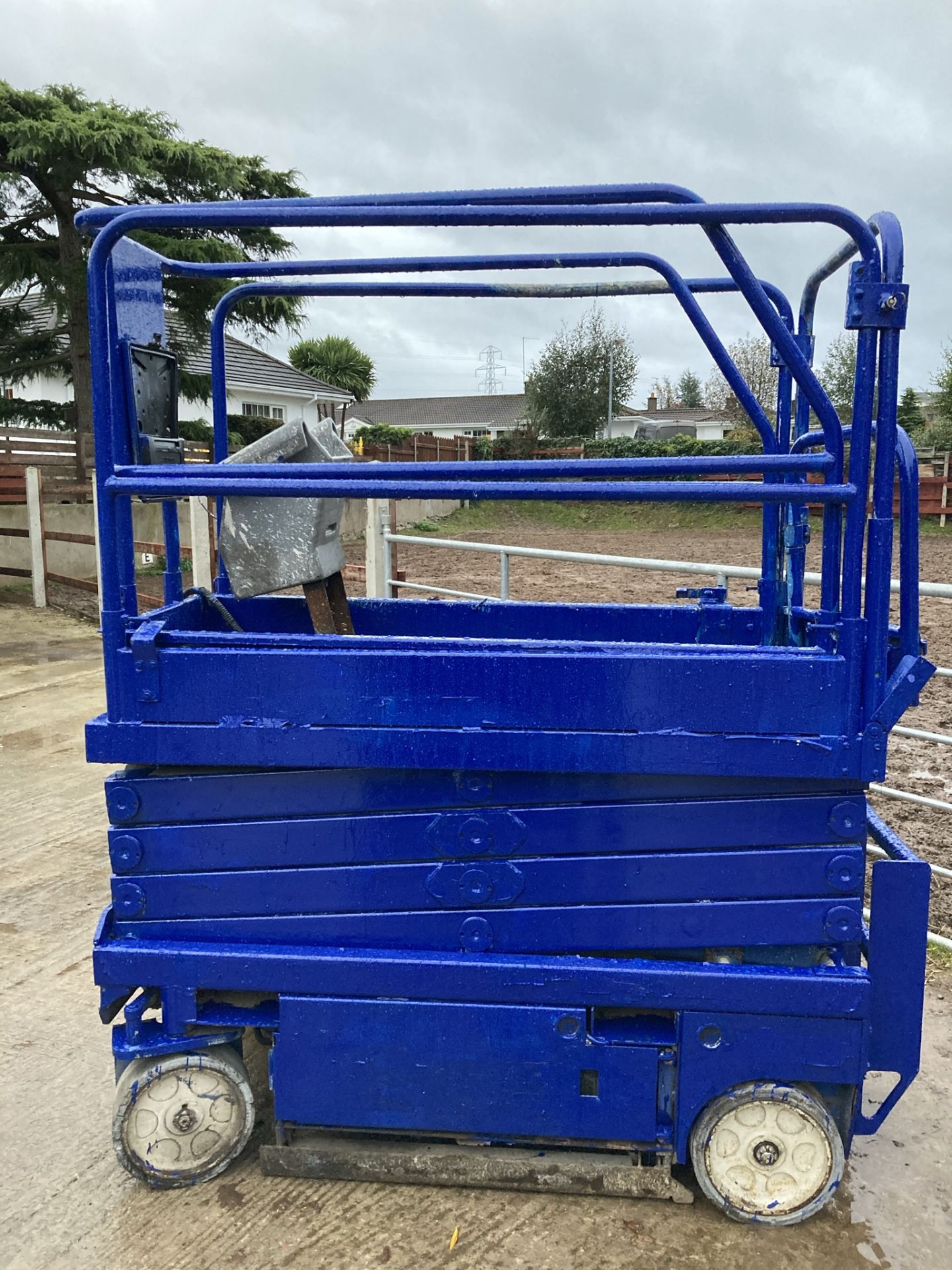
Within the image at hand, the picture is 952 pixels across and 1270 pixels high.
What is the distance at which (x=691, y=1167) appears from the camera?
258 centimetres

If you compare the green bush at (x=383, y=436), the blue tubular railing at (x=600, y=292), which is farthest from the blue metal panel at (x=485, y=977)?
the green bush at (x=383, y=436)

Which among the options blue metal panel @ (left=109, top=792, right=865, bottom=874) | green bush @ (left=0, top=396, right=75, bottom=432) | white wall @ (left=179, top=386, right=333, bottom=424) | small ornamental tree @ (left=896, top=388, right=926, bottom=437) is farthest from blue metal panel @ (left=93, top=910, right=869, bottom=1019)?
small ornamental tree @ (left=896, top=388, right=926, bottom=437)

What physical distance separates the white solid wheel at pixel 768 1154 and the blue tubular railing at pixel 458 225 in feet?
4.67

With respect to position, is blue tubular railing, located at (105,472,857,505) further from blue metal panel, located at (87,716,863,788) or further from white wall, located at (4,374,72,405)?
white wall, located at (4,374,72,405)

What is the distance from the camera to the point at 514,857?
236cm

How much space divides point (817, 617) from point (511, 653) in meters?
0.97

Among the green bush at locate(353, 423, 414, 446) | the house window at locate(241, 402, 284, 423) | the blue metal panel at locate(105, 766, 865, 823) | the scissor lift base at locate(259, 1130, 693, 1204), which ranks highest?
the house window at locate(241, 402, 284, 423)

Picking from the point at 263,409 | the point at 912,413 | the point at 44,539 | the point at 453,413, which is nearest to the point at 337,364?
the point at 263,409

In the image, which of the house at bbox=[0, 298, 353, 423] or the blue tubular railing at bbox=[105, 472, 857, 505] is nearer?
the blue tubular railing at bbox=[105, 472, 857, 505]

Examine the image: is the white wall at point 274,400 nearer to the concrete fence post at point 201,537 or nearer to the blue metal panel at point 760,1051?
the concrete fence post at point 201,537

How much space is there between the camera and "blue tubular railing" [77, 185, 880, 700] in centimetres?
207

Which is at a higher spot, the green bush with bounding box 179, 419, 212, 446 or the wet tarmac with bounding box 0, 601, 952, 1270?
the green bush with bounding box 179, 419, 212, 446

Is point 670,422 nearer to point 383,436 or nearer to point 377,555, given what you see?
point 383,436

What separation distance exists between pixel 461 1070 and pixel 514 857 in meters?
0.53
